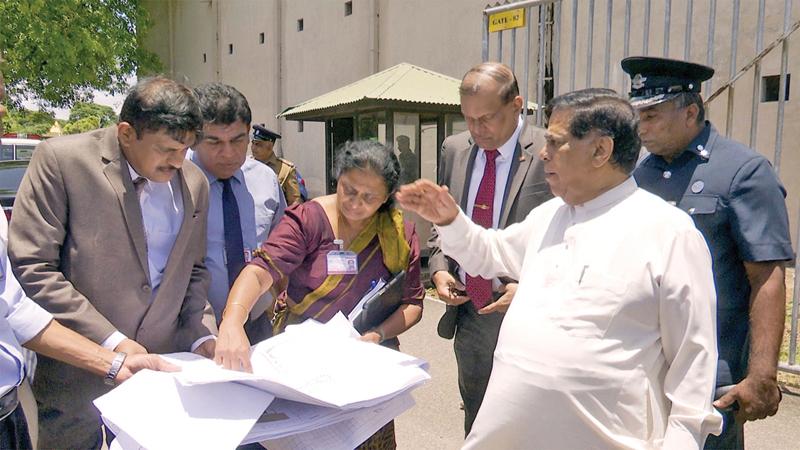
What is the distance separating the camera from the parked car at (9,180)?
6.31 meters

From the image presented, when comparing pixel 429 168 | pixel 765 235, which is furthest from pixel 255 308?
pixel 429 168

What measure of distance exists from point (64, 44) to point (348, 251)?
40.2 feet

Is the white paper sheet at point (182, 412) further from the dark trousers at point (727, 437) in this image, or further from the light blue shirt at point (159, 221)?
the dark trousers at point (727, 437)

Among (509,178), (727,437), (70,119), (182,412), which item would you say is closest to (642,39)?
(509,178)

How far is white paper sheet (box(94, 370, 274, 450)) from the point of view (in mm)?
1282

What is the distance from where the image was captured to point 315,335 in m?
1.72

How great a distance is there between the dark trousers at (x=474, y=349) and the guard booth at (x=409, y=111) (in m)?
4.48

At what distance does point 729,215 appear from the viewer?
1888mm

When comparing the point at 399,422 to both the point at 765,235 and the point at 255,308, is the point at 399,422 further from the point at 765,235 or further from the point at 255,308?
the point at 765,235

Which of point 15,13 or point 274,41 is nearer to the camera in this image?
point 15,13

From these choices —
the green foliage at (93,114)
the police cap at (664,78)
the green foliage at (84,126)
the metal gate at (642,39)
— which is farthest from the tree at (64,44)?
the police cap at (664,78)

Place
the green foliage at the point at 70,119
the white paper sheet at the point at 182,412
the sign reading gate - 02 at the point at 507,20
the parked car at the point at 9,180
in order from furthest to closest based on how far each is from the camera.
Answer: the green foliage at the point at 70,119 < the parked car at the point at 9,180 < the sign reading gate - 02 at the point at 507,20 < the white paper sheet at the point at 182,412

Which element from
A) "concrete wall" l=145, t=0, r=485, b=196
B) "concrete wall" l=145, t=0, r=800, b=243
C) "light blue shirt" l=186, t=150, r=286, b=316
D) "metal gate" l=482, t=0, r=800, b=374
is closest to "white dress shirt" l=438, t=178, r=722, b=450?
"light blue shirt" l=186, t=150, r=286, b=316

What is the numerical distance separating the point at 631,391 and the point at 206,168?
5.54 ft
